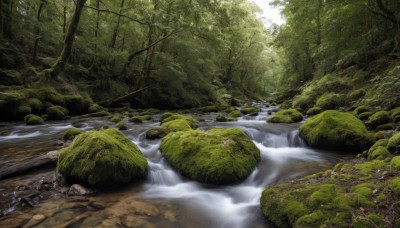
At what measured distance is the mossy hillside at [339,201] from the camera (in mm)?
2967

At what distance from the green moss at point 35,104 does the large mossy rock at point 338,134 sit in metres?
11.3

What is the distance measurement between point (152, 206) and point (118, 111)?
1290cm

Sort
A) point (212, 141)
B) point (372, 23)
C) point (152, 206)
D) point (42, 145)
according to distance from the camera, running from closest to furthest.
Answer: point (152, 206)
point (212, 141)
point (42, 145)
point (372, 23)

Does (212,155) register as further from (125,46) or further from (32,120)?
(125,46)

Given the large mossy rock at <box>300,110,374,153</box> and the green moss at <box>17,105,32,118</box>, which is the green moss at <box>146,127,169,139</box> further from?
the green moss at <box>17,105,32,118</box>

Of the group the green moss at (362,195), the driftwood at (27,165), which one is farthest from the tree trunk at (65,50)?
the green moss at (362,195)

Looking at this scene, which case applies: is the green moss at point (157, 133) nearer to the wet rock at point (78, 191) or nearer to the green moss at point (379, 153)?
the wet rock at point (78, 191)

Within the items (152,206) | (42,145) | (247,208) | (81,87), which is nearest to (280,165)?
(247,208)

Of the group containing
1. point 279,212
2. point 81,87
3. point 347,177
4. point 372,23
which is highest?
point 372,23

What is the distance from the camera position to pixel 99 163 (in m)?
4.61

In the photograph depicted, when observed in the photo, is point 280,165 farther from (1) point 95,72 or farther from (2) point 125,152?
(1) point 95,72

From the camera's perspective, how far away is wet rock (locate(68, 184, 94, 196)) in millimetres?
4354

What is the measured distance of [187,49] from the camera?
18062 mm

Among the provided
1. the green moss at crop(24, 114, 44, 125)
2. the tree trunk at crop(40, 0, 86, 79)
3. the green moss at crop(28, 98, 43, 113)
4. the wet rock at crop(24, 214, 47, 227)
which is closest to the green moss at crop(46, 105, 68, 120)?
the green moss at crop(28, 98, 43, 113)
